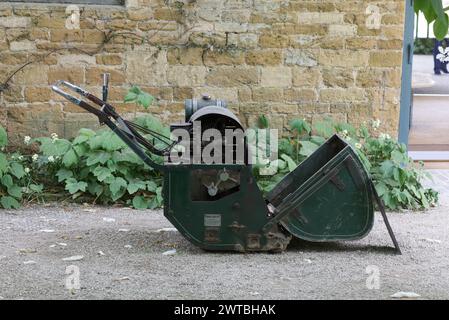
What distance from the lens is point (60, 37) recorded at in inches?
308

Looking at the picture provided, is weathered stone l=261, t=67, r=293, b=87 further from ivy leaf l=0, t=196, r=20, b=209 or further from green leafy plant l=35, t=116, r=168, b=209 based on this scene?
ivy leaf l=0, t=196, r=20, b=209

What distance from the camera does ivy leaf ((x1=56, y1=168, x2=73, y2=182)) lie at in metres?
7.30

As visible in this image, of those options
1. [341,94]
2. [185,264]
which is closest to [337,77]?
[341,94]

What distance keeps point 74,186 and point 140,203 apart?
1.87ft

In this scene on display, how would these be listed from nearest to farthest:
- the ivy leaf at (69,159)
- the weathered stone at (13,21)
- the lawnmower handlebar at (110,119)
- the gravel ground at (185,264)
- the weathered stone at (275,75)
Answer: the gravel ground at (185,264) < the lawnmower handlebar at (110,119) < the ivy leaf at (69,159) < the weathered stone at (13,21) < the weathered stone at (275,75)

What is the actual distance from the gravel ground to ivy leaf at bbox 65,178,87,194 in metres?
0.38

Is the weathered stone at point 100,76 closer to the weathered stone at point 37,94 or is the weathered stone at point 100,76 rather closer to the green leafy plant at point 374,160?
the weathered stone at point 37,94

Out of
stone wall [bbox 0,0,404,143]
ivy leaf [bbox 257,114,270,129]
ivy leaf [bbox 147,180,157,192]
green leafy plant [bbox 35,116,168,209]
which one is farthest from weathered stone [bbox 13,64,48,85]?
ivy leaf [bbox 257,114,270,129]

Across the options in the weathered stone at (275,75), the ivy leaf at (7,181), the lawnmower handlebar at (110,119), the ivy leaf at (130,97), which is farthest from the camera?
the weathered stone at (275,75)

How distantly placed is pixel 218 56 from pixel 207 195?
2739 millimetres

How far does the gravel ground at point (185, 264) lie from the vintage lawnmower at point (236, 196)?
0.51ft

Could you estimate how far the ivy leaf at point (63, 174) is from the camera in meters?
7.30

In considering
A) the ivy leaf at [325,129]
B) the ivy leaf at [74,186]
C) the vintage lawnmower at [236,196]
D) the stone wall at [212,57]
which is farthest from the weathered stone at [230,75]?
the vintage lawnmower at [236,196]
